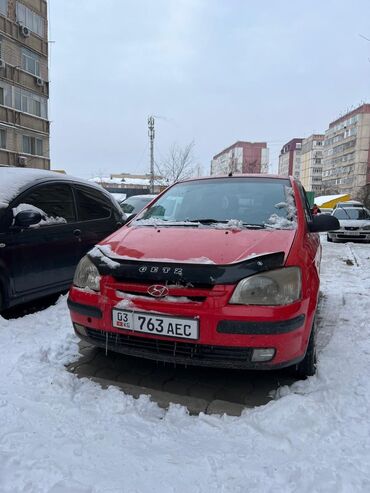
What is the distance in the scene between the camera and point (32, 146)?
29.2m

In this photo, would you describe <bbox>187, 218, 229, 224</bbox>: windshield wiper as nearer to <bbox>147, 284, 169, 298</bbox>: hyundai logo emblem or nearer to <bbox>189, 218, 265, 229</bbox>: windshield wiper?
<bbox>189, 218, 265, 229</bbox>: windshield wiper

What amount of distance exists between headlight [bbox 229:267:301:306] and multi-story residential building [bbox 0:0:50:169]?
27305 millimetres

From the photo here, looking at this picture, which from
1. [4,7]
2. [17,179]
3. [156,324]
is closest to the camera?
[156,324]

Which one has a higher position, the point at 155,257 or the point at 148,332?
the point at 155,257

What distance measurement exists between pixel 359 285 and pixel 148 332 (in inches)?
191

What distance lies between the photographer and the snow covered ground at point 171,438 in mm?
1881

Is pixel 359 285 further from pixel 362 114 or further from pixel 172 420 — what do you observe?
pixel 362 114

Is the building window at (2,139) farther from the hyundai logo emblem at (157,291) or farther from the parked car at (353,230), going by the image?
the hyundai logo emblem at (157,291)

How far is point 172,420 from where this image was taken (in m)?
2.44

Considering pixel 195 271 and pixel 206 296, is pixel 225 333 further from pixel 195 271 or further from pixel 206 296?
pixel 195 271

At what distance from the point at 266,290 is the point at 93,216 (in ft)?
10.6

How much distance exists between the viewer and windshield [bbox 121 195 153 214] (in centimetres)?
1051

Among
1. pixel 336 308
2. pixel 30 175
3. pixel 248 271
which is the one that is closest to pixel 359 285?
pixel 336 308

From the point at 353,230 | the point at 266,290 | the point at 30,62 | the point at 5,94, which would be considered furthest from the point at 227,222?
the point at 30,62
